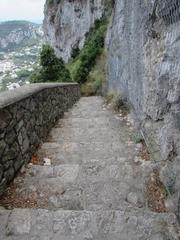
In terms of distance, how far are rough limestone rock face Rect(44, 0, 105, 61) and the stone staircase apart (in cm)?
2053

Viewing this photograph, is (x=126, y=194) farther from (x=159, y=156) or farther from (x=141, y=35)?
(x=141, y=35)

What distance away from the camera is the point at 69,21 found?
3170cm

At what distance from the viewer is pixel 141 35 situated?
5.58 meters

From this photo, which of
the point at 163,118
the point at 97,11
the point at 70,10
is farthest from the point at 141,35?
the point at 70,10

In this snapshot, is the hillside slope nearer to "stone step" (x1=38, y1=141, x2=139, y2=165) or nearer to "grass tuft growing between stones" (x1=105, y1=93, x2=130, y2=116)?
"grass tuft growing between stones" (x1=105, y1=93, x2=130, y2=116)

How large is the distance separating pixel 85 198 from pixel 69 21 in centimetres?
3018

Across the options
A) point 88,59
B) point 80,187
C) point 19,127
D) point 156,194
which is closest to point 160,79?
point 156,194

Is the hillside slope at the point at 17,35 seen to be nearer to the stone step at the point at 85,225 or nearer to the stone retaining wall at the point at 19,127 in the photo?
the stone retaining wall at the point at 19,127

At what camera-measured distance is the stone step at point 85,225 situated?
114 inches

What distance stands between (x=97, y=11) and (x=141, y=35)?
20543mm

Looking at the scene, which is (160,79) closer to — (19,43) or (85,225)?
(85,225)

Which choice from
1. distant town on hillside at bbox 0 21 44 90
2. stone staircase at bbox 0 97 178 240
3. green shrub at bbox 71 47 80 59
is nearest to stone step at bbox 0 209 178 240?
stone staircase at bbox 0 97 178 240

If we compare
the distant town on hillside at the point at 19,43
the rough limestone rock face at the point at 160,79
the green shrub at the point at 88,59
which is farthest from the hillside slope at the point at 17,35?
the rough limestone rock face at the point at 160,79

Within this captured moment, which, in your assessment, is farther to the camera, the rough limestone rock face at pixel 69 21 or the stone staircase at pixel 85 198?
the rough limestone rock face at pixel 69 21
